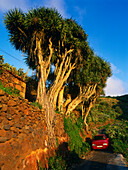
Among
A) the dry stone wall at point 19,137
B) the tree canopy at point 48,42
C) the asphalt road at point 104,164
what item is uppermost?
the tree canopy at point 48,42

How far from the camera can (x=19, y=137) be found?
5137 mm

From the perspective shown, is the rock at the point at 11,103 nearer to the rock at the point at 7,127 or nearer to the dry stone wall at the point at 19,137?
the dry stone wall at the point at 19,137

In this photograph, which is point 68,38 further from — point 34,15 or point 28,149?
point 28,149

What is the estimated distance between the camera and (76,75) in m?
16.5

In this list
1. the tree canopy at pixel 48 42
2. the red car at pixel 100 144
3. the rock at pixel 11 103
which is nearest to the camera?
the rock at pixel 11 103


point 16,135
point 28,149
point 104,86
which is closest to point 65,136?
point 28,149

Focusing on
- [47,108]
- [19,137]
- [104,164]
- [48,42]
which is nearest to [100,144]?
[104,164]

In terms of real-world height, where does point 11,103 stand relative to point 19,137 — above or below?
above

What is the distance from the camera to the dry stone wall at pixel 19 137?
14.1 feet

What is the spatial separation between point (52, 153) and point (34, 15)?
33.8 ft

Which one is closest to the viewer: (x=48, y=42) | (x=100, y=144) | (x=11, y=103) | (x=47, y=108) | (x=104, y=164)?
(x=11, y=103)

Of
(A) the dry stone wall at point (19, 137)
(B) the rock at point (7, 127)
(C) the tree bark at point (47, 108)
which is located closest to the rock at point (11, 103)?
(A) the dry stone wall at point (19, 137)

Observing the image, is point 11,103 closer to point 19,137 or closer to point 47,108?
point 19,137

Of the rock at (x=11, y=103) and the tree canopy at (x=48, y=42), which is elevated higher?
the tree canopy at (x=48, y=42)
